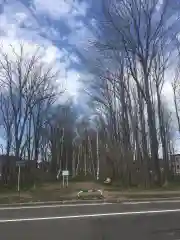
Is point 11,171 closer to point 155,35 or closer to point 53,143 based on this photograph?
point 155,35

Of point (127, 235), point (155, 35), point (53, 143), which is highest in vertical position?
point (155, 35)

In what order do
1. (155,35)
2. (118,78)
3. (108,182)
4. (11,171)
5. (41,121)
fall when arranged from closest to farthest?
(155,35), (118,78), (11,171), (108,182), (41,121)

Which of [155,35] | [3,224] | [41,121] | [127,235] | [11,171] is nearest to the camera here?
[127,235]

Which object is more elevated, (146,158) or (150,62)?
(150,62)

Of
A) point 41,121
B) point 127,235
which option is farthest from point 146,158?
point 127,235

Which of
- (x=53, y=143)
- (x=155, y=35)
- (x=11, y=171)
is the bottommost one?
(x=11, y=171)

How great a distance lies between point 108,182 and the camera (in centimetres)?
4888

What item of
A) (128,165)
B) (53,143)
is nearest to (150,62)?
(128,165)

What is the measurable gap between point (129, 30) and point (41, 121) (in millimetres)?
25241

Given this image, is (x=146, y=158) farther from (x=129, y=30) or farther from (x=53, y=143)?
(x=53, y=143)

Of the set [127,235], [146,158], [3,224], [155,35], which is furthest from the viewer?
[146,158]

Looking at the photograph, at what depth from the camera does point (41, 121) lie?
56.0 metres

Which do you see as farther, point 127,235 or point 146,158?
point 146,158

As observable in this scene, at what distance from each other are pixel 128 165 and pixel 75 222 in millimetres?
35658
